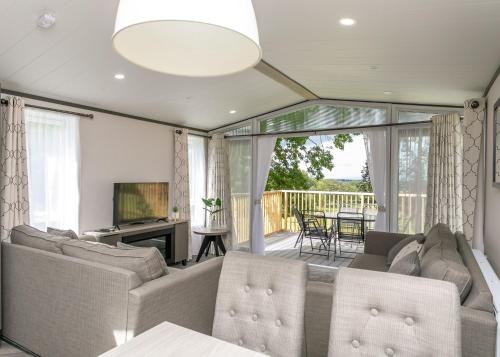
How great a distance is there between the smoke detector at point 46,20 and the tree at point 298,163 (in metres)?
7.40

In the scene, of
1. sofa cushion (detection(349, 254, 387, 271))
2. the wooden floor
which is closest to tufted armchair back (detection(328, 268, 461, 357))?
sofa cushion (detection(349, 254, 387, 271))

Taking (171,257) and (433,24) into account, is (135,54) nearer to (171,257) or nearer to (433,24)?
(433,24)

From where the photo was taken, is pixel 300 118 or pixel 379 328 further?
pixel 300 118

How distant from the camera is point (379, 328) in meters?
1.25

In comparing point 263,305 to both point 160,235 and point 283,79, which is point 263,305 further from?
point 160,235

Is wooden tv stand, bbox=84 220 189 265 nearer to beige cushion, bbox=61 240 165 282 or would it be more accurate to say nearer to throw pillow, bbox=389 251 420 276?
beige cushion, bbox=61 240 165 282

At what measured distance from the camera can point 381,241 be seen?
4.10 m

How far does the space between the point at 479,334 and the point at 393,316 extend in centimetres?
68

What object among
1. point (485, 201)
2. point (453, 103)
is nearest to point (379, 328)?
point (485, 201)

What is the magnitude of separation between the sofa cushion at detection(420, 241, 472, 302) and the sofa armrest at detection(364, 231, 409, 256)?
1.62 m

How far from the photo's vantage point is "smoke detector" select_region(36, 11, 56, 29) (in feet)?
7.52

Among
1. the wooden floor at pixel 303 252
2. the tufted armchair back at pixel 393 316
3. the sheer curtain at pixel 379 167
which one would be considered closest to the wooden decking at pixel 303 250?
the wooden floor at pixel 303 252

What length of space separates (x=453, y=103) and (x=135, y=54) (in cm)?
434

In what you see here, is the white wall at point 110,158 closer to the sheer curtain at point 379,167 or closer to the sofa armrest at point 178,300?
the sofa armrest at point 178,300
